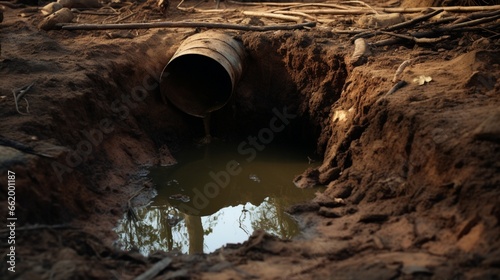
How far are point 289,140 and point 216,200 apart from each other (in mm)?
2125

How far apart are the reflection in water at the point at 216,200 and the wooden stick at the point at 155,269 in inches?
48.9

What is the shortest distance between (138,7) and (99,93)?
12.5ft

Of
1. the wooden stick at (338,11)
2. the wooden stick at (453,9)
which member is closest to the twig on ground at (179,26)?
the wooden stick at (338,11)

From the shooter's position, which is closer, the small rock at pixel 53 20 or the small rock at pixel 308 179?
the small rock at pixel 308 179

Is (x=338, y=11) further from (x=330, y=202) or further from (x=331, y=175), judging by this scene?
(x=330, y=202)

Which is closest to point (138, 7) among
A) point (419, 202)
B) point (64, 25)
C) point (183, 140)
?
point (64, 25)

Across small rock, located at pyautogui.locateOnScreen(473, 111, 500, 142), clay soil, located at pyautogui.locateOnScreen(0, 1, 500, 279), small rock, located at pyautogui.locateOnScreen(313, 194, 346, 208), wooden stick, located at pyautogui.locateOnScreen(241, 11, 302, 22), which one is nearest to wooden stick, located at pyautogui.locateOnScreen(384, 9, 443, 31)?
clay soil, located at pyautogui.locateOnScreen(0, 1, 500, 279)

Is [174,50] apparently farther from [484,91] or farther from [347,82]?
[484,91]

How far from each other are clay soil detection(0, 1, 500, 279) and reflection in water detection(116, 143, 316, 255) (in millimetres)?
287

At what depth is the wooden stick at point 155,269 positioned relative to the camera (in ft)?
17.0

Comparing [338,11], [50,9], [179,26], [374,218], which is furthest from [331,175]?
[50,9]

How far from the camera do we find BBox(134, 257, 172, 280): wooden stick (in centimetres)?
518

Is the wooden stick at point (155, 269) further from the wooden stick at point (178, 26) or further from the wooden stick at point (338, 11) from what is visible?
the wooden stick at point (338, 11)

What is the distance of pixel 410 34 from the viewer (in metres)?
9.41
